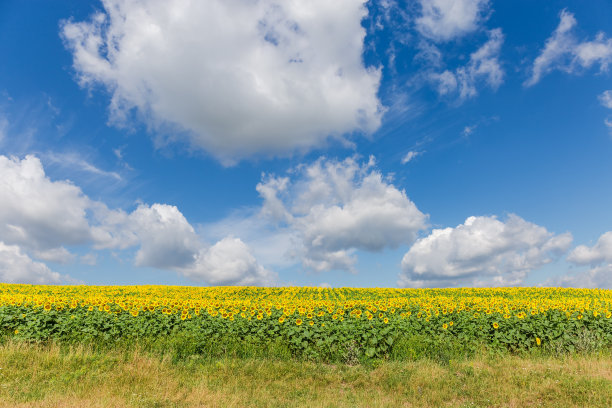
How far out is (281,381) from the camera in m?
8.72

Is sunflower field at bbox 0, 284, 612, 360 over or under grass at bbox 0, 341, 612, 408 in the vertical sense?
over

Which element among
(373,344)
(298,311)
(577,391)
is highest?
(298,311)

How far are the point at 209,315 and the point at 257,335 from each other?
199 cm

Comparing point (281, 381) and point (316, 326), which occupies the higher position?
point (316, 326)

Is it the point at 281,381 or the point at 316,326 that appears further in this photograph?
the point at 316,326

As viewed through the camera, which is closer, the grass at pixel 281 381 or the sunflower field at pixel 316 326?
the grass at pixel 281 381

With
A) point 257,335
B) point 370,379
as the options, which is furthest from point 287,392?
point 257,335

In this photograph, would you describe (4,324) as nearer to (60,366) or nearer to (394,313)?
(60,366)

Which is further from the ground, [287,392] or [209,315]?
[209,315]

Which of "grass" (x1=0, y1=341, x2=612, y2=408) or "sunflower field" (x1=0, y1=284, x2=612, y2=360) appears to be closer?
"grass" (x1=0, y1=341, x2=612, y2=408)

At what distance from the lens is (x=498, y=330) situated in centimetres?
1190

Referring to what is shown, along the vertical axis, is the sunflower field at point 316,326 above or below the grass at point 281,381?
above

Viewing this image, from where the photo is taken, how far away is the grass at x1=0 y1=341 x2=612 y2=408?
7.68 metres

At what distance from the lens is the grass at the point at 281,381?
25.2 ft
